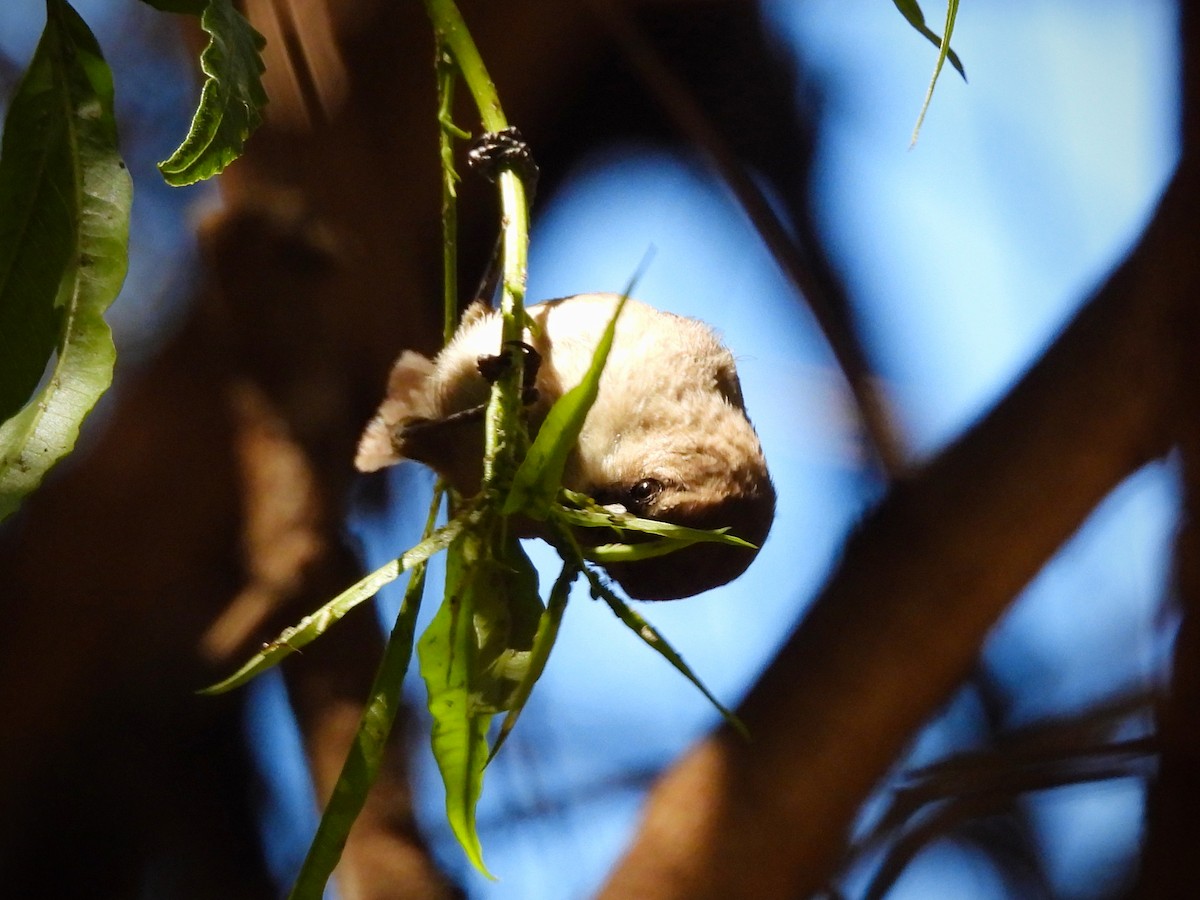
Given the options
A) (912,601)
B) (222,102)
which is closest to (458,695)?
(222,102)

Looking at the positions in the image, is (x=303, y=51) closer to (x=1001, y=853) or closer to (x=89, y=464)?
(x=89, y=464)

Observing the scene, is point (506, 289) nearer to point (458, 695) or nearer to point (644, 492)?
point (458, 695)

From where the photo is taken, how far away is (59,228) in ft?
2.08

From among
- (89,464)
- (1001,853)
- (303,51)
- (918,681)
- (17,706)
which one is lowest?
(1001,853)

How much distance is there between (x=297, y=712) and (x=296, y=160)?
70 cm

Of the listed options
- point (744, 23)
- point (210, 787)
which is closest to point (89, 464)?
point (210, 787)

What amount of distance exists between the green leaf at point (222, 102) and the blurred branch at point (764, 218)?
118 centimetres

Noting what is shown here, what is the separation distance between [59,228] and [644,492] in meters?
0.57

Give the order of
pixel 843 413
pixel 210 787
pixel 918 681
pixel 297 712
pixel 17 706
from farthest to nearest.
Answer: pixel 210 787, pixel 843 413, pixel 17 706, pixel 297 712, pixel 918 681

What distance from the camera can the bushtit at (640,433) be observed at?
3.50ft

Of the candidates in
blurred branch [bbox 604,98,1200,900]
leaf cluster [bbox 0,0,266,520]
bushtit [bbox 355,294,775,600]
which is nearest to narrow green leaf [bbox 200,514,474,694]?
leaf cluster [bbox 0,0,266,520]

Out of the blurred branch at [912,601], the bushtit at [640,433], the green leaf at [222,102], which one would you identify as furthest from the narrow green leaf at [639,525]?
the blurred branch at [912,601]

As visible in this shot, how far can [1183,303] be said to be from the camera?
1.40m

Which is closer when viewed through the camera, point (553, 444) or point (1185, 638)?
point (553, 444)
